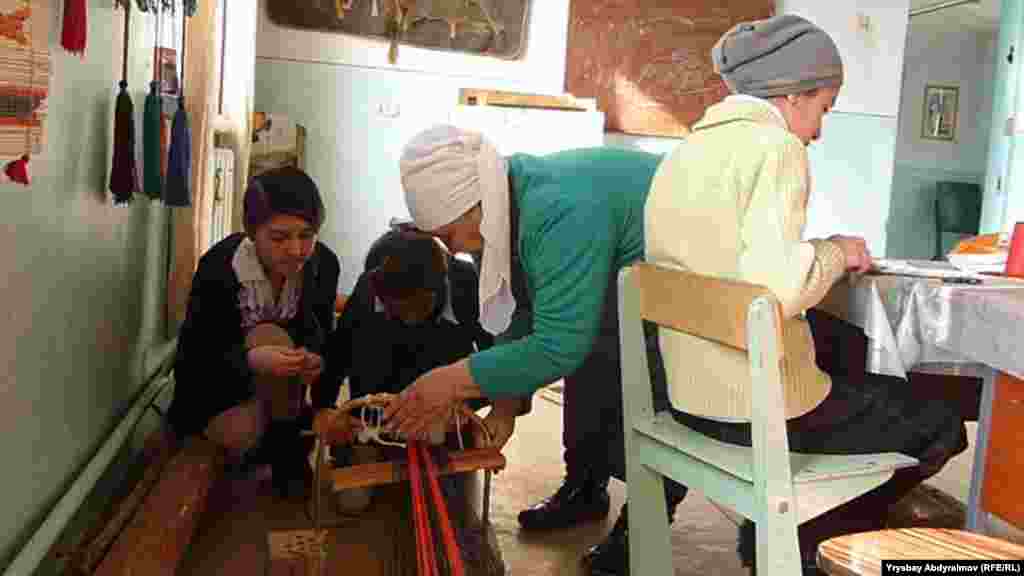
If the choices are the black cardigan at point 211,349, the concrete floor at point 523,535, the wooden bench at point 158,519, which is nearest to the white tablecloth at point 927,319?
the concrete floor at point 523,535

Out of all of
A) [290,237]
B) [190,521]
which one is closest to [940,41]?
[290,237]

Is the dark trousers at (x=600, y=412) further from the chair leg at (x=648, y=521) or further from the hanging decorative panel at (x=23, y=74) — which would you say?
the hanging decorative panel at (x=23, y=74)

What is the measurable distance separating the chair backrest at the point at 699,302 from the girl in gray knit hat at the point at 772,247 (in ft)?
0.21

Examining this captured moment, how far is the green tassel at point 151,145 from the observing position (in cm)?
222

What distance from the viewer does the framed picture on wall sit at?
7.94 metres

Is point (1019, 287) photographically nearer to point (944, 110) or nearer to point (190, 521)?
point (190, 521)

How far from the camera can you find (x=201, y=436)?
2293 millimetres

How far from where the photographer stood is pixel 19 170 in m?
1.43

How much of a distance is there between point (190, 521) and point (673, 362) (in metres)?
1.09

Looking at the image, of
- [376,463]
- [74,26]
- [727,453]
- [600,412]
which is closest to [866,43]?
[600,412]

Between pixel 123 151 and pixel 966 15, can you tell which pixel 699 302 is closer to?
pixel 123 151

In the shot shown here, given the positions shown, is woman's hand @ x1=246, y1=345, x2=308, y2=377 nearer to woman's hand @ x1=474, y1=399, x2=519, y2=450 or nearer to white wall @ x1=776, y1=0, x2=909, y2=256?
woman's hand @ x1=474, y1=399, x2=519, y2=450

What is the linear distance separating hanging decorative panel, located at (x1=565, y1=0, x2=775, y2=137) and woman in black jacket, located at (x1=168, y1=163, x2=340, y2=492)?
282 centimetres

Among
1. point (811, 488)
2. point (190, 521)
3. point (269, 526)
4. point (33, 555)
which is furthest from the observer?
point (269, 526)
